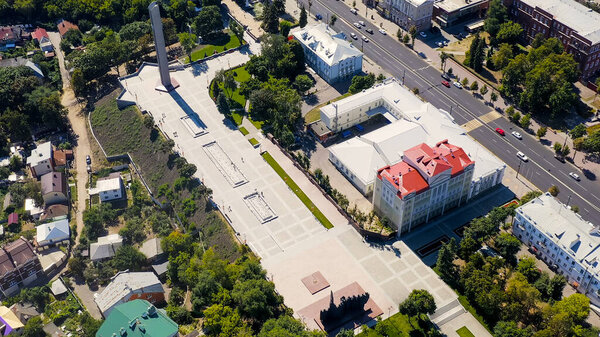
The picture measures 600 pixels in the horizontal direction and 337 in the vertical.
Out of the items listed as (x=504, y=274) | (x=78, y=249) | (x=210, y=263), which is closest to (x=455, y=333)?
(x=504, y=274)

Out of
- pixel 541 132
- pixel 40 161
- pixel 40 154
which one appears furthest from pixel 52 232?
pixel 541 132

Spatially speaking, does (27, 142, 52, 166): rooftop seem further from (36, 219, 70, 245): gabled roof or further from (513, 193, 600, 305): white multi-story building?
(513, 193, 600, 305): white multi-story building

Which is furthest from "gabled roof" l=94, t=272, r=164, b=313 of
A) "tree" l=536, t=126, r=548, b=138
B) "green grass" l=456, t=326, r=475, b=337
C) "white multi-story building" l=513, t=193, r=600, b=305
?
"tree" l=536, t=126, r=548, b=138

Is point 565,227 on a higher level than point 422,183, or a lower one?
lower

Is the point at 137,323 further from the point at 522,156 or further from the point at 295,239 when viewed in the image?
the point at 522,156

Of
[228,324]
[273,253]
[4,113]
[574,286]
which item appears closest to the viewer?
[228,324]

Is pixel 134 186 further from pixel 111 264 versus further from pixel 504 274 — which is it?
pixel 504 274
